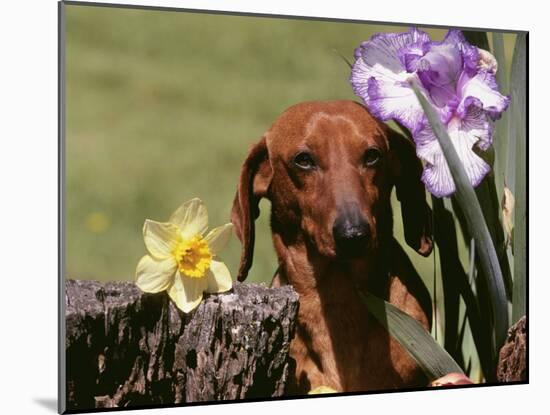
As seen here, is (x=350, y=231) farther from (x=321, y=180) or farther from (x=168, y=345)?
(x=168, y=345)

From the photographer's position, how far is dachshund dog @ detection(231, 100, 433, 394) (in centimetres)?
454

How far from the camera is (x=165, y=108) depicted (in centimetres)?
443

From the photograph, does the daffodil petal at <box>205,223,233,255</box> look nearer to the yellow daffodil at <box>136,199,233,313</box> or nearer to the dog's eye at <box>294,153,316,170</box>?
the yellow daffodil at <box>136,199,233,313</box>

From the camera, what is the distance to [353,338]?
4.70m

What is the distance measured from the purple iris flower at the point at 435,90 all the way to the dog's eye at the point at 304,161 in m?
0.40

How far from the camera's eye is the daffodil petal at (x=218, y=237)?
449 cm

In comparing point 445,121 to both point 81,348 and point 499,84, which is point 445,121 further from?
point 81,348

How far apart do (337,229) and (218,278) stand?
1.68 feet

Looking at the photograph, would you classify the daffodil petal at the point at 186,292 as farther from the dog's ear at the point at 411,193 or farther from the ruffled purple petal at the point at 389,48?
the ruffled purple petal at the point at 389,48

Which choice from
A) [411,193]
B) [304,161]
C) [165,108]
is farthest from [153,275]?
[411,193]

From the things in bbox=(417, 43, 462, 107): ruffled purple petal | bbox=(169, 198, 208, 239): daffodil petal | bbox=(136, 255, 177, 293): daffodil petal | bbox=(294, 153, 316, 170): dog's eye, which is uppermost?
bbox=(417, 43, 462, 107): ruffled purple petal

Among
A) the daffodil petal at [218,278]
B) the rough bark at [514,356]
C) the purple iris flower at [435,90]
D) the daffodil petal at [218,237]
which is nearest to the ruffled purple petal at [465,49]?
the purple iris flower at [435,90]

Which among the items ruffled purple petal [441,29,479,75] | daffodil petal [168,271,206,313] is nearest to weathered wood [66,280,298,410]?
daffodil petal [168,271,206,313]

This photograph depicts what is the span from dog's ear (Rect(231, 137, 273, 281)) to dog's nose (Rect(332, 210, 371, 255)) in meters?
0.34
